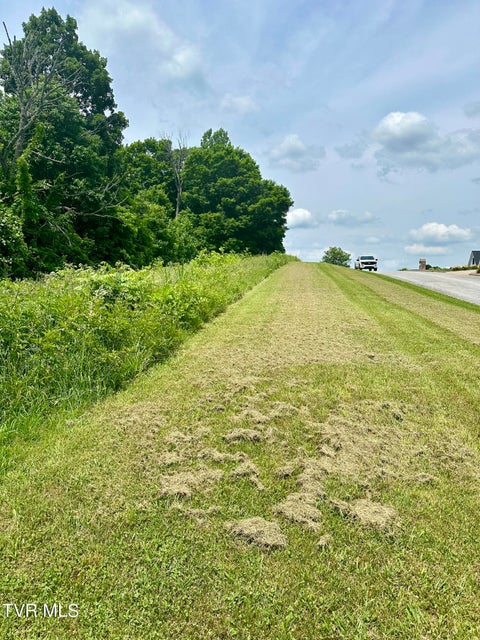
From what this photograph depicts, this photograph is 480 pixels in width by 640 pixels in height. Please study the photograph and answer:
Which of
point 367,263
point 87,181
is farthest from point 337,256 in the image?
point 87,181

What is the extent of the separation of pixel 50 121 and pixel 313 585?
23.2 metres

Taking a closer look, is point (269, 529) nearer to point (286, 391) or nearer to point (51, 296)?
point (286, 391)

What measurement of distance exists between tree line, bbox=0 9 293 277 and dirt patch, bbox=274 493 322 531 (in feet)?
31.3

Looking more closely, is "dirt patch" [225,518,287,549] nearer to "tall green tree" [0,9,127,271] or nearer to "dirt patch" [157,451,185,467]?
"dirt patch" [157,451,185,467]

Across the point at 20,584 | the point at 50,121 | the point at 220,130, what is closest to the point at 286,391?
the point at 20,584

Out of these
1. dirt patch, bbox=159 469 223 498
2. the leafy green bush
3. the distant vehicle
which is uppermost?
the distant vehicle

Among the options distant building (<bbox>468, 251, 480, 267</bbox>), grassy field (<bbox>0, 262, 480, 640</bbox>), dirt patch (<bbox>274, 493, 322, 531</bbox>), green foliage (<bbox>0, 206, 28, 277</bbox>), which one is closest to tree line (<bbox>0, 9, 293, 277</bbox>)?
green foliage (<bbox>0, 206, 28, 277</bbox>)

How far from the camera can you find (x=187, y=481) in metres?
2.34

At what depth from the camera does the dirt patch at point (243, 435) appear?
282 cm

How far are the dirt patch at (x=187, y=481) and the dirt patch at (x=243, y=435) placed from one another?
0.41 m

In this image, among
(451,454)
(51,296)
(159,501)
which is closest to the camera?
(159,501)

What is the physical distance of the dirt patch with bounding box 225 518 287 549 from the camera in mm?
A: 1857

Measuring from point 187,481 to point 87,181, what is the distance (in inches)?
803

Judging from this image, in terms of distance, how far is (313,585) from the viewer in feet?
5.41
